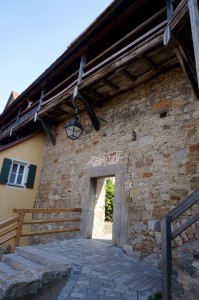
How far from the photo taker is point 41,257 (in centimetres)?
344

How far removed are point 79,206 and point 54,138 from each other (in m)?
3.17

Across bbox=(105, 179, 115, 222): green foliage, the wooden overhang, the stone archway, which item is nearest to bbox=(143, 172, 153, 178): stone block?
the stone archway

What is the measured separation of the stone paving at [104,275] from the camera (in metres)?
2.53

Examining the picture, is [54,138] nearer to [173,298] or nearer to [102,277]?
[102,277]

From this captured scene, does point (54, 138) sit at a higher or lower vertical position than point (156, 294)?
higher

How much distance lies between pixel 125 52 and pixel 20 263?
5090 millimetres

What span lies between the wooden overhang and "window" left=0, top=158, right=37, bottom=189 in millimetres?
1535

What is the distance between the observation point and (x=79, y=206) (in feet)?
19.8

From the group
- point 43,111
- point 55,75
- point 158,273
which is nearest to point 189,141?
point 158,273

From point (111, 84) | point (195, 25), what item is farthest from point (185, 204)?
point (111, 84)

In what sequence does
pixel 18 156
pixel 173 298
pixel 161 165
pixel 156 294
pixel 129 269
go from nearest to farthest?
1. pixel 173 298
2. pixel 156 294
3. pixel 129 269
4. pixel 161 165
5. pixel 18 156

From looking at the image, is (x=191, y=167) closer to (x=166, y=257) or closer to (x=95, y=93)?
(x=166, y=257)

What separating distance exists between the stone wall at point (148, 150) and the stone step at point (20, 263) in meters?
1.99

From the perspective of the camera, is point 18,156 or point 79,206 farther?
point 18,156
